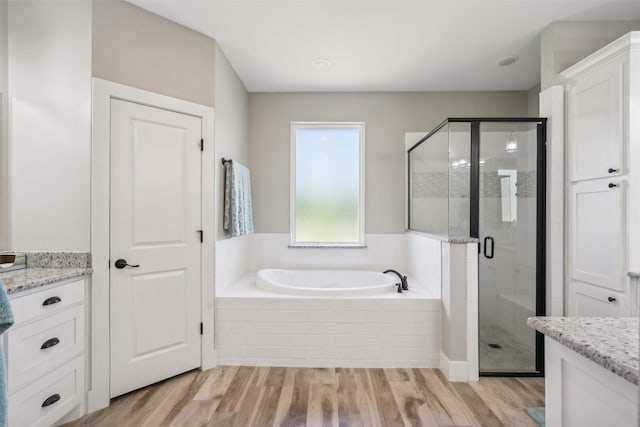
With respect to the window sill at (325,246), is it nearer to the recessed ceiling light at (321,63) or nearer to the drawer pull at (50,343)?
the recessed ceiling light at (321,63)

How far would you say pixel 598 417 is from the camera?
2.48 feet

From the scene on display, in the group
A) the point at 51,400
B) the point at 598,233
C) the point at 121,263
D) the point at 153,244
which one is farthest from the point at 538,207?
the point at 51,400

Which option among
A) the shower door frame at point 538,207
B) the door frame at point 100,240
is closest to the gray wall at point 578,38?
the shower door frame at point 538,207

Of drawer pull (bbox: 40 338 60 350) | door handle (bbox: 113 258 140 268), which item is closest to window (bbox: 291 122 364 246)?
door handle (bbox: 113 258 140 268)

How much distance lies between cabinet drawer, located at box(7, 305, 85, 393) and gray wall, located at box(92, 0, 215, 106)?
156 centimetres

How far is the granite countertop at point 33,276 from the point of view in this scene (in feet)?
5.17

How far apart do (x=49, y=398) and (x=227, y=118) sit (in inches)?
92.6

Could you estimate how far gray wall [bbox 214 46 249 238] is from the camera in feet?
8.86

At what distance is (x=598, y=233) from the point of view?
2064 mm

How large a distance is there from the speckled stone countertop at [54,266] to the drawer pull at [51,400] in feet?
2.13

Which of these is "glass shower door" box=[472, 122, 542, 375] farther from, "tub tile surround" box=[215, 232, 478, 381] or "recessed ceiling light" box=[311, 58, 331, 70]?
"recessed ceiling light" box=[311, 58, 331, 70]

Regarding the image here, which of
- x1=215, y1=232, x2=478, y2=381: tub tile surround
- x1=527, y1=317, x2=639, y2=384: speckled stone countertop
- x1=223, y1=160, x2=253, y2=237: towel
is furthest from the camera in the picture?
x1=223, y1=160, x2=253, y2=237: towel

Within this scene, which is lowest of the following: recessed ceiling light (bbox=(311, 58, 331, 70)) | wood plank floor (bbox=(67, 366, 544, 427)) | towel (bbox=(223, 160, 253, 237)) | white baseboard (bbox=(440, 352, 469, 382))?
wood plank floor (bbox=(67, 366, 544, 427))

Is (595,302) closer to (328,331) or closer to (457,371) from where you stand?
(457,371)
